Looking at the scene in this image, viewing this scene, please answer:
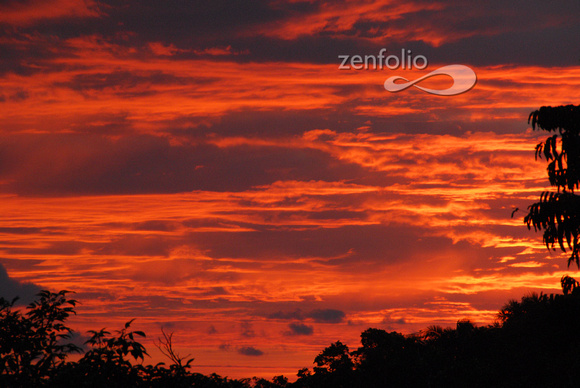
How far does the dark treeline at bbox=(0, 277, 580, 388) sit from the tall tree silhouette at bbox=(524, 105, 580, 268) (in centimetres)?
180

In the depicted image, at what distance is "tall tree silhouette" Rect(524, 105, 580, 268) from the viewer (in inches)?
836

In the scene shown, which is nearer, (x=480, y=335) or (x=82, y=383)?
(x=82, y=383)

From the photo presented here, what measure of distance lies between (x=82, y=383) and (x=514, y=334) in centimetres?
3254

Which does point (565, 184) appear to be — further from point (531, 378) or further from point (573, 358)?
point (531, 378)

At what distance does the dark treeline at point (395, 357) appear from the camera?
12828 millimetres

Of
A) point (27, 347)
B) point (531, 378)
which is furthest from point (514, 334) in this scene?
point (27, 347)

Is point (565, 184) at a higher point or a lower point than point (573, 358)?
higher

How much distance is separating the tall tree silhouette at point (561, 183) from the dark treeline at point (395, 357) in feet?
5.89

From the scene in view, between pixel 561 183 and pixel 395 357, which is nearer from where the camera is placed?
pixel 561 183

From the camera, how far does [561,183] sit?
2167cm

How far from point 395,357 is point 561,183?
2638cm

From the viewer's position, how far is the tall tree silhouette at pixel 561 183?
2123 cm

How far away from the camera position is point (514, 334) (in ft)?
131

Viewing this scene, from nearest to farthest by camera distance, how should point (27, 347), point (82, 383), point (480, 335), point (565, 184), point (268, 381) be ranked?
point (82, 383)
point (27, 347)
point (565, 184)
point (480, 335)
point (268, 381)
